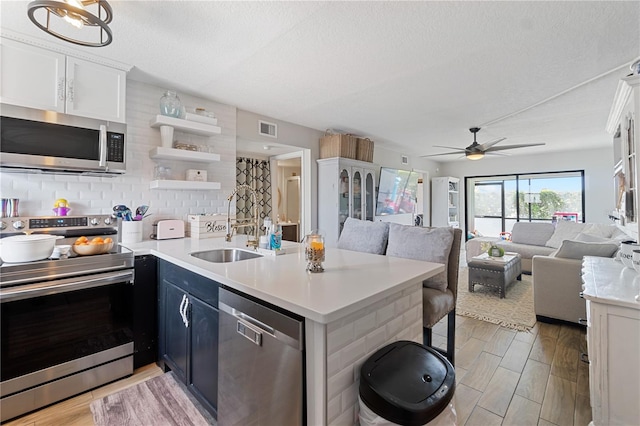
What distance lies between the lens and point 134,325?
210cm

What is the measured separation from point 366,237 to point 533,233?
15.2 ft

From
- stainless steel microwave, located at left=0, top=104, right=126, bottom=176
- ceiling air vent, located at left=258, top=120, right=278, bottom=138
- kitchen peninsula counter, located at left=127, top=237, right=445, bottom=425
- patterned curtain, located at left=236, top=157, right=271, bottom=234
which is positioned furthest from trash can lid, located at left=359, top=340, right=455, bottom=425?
patterned curtain, located at left=236, top=157, right=271, bottom=234

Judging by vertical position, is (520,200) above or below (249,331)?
above

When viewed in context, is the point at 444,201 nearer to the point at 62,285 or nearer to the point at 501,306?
the point at 501,306

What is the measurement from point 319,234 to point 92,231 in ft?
6.67

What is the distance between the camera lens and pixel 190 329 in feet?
5.68

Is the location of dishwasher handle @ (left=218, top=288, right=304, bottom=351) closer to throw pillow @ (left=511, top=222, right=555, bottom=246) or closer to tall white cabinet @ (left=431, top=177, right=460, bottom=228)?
throw pillow @ (left=511, top=222, right=555, bottom=246)

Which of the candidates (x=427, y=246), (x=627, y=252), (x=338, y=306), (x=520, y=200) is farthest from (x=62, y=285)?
(x=520, y=200)

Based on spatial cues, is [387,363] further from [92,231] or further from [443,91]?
[443,91]

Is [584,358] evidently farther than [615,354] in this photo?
Yes

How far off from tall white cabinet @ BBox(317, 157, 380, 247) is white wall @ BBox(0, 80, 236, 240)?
58.8 inches

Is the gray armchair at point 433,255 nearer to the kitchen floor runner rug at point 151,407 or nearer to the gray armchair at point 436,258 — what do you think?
the gray armchair at point 436,258

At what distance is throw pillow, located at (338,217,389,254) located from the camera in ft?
7.66

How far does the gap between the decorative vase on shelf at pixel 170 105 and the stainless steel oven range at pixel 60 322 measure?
1.25m
